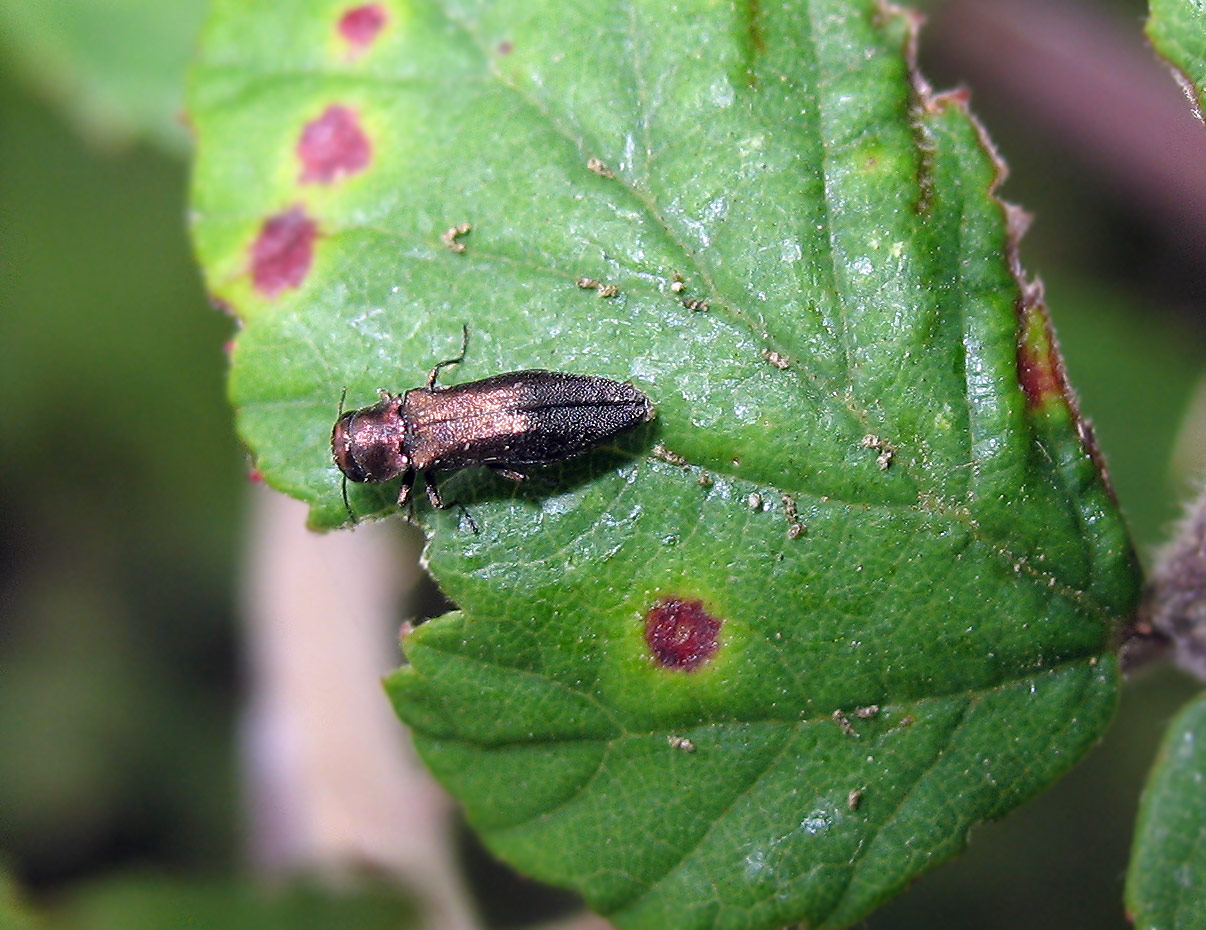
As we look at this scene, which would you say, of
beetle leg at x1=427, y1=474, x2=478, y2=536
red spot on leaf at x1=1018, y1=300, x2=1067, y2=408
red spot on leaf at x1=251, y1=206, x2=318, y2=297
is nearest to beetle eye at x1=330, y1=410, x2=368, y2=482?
beetle leg at x1=427, y1=474, x2=478, y2=536

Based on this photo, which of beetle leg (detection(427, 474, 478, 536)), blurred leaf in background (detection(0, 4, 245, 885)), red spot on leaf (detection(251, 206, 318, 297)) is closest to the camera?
beetle leg (detection(427, 474, 478, 536))

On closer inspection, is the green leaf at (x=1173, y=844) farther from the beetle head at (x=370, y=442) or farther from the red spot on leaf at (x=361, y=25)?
the red spot on leaf at (x=361, y=25)

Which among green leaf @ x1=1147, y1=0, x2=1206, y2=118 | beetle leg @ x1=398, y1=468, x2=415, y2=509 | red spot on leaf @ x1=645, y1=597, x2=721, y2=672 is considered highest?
beetle leg @ x1=398, y1=468, x2=415, y2=509

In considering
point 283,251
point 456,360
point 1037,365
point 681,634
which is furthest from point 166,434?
point 1037,365

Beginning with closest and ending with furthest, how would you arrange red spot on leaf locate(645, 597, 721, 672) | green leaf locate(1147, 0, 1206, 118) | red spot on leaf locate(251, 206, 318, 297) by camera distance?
green leaf locate(1147, 0, 1206, 118) → red spot on leaf locate(645, 597, 721, 672) → red spot on leaf locate(251, 206, 318, 297)

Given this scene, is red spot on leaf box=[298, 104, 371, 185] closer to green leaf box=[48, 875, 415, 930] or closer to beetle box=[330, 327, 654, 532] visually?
beetle box=[330, 327, 654, 532]

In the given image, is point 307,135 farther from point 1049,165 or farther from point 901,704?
point 1049,165

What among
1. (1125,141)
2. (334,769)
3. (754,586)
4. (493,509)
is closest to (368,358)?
(493,509)
